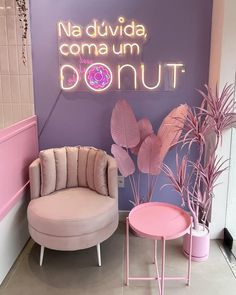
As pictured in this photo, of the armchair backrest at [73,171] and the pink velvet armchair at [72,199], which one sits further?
the armchair backrest at [73,171]

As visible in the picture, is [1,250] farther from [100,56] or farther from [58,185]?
[100,56]

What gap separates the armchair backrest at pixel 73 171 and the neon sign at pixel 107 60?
63 cm

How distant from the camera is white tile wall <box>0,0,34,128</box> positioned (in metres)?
2.56

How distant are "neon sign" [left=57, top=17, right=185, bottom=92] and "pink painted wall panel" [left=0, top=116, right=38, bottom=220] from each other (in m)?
0.54

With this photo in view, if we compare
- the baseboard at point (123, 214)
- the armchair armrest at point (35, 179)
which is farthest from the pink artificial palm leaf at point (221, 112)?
the armchair armrest at point (35, 179)

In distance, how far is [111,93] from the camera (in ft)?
8.79

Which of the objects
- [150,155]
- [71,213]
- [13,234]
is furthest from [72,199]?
[150,155]

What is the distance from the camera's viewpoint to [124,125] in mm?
2490

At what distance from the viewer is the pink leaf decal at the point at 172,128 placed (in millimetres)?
2404

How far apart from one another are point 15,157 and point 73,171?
0.49 meters

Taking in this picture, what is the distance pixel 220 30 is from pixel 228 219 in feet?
5.15

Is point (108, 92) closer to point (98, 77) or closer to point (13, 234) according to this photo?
point (98, 77)

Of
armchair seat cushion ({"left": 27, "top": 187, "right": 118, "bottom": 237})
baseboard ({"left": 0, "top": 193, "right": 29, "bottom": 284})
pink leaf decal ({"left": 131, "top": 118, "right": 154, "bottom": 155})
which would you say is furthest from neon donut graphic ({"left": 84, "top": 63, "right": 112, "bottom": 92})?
baseboard ({"left": 0, "top": 193, "right": 29, "bottom": 284})

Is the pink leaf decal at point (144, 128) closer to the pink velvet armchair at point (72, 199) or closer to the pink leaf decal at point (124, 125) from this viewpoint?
the pink leaf decal at point (124, 125)
